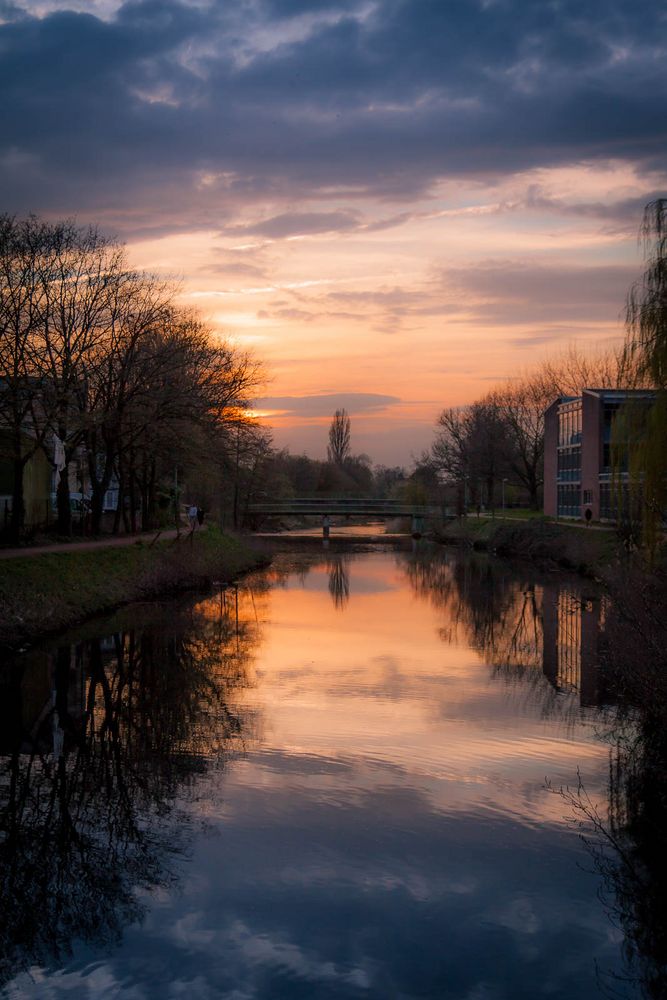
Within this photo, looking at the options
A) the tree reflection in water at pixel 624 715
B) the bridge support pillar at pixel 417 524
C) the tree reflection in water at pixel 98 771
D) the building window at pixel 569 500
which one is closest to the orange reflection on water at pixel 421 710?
the tree reflection in water at pixel 624 715

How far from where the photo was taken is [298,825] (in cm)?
1043

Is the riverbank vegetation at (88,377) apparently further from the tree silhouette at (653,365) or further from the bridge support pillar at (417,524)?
the bridge support pillar at (417,524)

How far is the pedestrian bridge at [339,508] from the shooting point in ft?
231

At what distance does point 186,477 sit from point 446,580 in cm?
1608

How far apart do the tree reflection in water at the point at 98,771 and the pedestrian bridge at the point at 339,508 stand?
48109mm

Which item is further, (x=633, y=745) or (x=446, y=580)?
(x=446, y=580)

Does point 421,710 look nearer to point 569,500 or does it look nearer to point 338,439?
point 569,500

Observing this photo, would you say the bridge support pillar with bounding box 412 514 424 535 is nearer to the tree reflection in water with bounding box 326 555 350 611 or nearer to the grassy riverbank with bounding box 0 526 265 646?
the tree reflection in water with bounding box 326 555 350 611

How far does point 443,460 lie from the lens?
89438 millimetres

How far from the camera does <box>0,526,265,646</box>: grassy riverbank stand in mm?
22156

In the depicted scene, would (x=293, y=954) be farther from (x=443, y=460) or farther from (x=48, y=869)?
(x=443, y=460)

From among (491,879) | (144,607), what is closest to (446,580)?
(144,607)

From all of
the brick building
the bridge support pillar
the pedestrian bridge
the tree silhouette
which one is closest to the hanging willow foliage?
the tree silhouette

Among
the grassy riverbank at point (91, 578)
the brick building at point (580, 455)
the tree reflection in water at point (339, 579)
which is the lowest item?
the tree reflection in water at point (339, 579)
